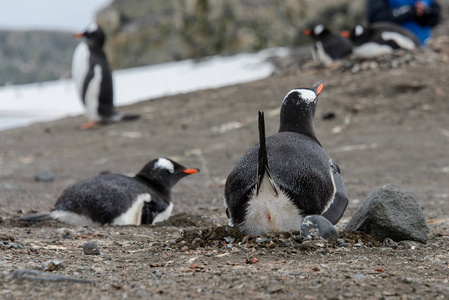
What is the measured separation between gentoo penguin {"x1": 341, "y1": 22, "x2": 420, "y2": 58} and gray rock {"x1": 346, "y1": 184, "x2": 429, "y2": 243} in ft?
22.9

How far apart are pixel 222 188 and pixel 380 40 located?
5.20 metres

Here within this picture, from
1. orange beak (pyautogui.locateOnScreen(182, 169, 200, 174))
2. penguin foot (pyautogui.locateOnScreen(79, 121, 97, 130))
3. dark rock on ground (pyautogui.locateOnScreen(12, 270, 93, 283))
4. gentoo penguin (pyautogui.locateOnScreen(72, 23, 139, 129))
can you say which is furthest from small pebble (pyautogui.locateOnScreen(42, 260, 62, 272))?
gentoo penguin (pyautogui.locateOnScreen(72, 23, 139, 129))

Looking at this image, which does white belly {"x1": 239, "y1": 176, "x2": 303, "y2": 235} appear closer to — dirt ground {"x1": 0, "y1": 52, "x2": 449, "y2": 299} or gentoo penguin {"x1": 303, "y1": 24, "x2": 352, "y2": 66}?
dirt ground {"x1": 0, "y1": 52, "x2": 449, "y2": 299}

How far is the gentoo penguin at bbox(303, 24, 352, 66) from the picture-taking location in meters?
9.55

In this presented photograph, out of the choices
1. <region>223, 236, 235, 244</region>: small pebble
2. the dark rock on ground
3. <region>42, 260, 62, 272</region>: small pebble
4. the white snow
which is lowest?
the white snow

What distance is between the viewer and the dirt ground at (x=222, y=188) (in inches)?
78.2

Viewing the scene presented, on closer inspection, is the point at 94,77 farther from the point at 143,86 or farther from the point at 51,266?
the point at 51,266

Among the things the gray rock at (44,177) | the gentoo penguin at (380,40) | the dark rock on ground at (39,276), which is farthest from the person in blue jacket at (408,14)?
the dark rock on ground at (39,276)

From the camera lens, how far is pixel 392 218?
2.76 metres

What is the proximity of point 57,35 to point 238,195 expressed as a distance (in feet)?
62.9

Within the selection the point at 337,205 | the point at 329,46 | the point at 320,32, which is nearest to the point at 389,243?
the point at 337,205

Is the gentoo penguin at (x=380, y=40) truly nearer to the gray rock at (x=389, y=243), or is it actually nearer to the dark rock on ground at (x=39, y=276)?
the gray rock at (x=389, y=243)

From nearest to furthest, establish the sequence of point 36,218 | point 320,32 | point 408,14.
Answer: point 36,218 < point 320,32 < point 408,14

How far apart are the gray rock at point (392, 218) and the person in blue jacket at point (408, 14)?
8.25 metres
